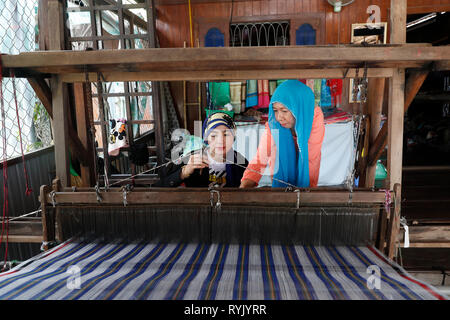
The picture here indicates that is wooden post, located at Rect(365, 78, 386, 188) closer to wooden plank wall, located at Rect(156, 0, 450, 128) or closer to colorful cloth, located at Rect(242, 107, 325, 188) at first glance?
colorful cloth, located at Rect(242, 107, 325, 188)

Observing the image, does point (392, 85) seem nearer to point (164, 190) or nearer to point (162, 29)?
point (164, 190)

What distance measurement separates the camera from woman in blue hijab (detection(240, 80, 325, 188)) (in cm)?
217

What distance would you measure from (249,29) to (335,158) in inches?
123

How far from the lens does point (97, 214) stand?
1.61 metres

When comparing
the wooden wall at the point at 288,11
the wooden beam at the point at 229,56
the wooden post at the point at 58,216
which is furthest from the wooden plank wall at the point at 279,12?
the wooden post at the point at 58,216

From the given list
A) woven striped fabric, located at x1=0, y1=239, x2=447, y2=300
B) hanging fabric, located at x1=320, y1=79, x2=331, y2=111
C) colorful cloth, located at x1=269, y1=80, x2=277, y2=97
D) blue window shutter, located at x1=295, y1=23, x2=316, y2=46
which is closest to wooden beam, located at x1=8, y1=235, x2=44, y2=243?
woven striped fabric, located at x1=0, y1=239, x2=447, y2=300

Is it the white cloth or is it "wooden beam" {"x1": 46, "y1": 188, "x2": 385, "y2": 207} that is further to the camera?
the white cloth

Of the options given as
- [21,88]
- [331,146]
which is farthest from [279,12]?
[21,88]

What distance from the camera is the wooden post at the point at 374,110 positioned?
229 centimetres

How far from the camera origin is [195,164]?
2.50 meters

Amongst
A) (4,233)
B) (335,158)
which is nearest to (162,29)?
(335,158)

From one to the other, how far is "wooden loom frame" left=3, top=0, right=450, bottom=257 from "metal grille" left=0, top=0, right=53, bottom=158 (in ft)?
4.77

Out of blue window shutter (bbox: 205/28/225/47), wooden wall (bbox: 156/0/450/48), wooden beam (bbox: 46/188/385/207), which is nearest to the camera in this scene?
wooden beam (bbox: 46/188/385/207)

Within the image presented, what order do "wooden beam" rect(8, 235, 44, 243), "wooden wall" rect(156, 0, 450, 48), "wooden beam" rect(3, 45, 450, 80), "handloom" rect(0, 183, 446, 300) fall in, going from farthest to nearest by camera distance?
1. "wooden wall" rect(156, 0, 450, 48)
2. "wooden beam" rect(8, 235, 44, 243)
3. "wooden beam" rect(3, 45, 450, 80)
4. "handloom" rect(0, 183, 446, 300)
